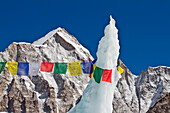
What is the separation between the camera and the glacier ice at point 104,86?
92.3 feet

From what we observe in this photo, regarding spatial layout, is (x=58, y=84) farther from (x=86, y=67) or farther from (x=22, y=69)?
(x=86, y=67)

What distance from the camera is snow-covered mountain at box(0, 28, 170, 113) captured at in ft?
206

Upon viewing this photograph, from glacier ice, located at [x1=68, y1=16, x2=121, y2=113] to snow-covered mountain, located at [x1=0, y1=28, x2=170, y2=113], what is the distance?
1365 inches

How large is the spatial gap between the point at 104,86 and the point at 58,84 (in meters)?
39.0

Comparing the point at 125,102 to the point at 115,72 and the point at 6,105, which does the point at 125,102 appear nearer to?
the point at 6,105

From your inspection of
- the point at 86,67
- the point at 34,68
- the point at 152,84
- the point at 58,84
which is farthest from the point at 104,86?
the point at 152,84

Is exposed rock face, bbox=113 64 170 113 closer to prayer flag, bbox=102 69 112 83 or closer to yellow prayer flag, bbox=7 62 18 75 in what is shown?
yellow prayer flag, bbox=7 62 18 75

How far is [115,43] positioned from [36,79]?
38196mm

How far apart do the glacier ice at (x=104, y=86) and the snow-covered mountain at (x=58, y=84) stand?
114 feet

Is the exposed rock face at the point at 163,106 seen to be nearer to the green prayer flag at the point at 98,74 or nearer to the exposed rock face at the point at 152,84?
the green prayer flag at the point at 98,74

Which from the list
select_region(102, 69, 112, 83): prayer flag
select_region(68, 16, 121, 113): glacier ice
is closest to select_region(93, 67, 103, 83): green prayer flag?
select_region(102, 69, 112, 83): prayer flag

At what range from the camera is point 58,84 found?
218ft

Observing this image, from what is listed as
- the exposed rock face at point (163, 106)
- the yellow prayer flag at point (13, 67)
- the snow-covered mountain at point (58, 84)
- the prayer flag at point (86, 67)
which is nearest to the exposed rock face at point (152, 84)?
the snow-covered mountain at point (58, 84)

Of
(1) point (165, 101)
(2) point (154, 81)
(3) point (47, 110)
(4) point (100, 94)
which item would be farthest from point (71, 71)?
(2) point (154, 81)
